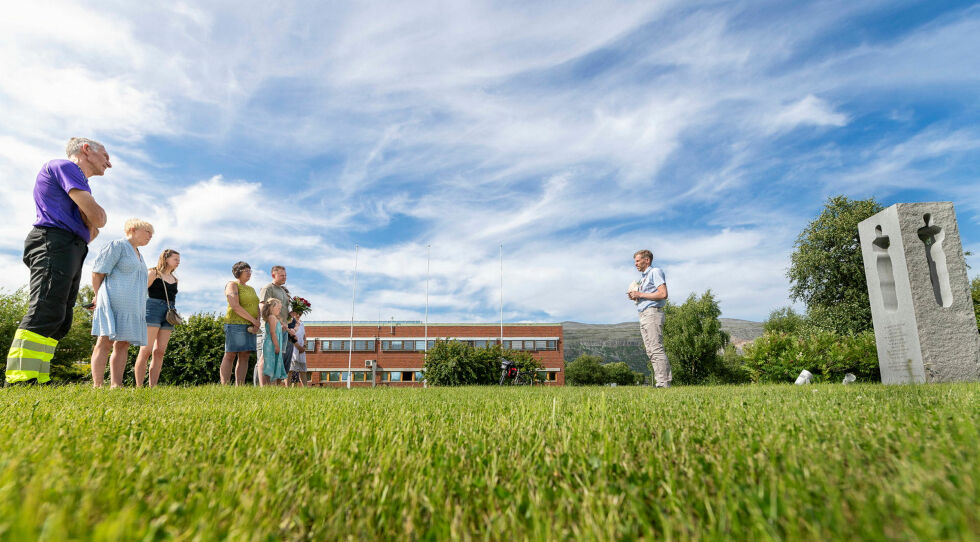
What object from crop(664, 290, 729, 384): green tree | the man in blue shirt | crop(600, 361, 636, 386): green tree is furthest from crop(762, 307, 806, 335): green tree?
the man in blue shirt

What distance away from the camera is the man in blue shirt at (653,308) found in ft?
30.1

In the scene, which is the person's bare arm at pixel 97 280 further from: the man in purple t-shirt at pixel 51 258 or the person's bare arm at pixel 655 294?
the person's bare arm at pixel 655 294

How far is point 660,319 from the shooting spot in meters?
9.48

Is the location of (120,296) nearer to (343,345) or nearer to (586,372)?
(343,345)

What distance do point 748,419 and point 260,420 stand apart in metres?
2.84

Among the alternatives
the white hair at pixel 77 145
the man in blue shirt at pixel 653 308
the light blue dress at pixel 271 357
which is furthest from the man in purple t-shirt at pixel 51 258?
the man in blue shirt at pixel 653 308

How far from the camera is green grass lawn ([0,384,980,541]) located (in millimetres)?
1198

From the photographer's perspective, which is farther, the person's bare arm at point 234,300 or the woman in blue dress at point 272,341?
the woman in blue dress at point 272,341

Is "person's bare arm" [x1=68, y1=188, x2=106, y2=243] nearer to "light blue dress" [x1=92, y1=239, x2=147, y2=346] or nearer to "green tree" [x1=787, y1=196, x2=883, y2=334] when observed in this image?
"light blue dress" [x1=92, y1=239, x2=147, y2=346]

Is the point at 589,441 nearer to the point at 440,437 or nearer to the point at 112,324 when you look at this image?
the point at 440,437

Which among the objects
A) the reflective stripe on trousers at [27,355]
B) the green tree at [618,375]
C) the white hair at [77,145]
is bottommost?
the green tree at [618,375]

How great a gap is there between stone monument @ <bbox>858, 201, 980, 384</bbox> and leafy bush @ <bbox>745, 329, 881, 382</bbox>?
8.78 ft

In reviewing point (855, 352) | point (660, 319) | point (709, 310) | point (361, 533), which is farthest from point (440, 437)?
point (709, 310)

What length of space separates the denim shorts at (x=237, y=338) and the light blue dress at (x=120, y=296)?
7.78 feet
